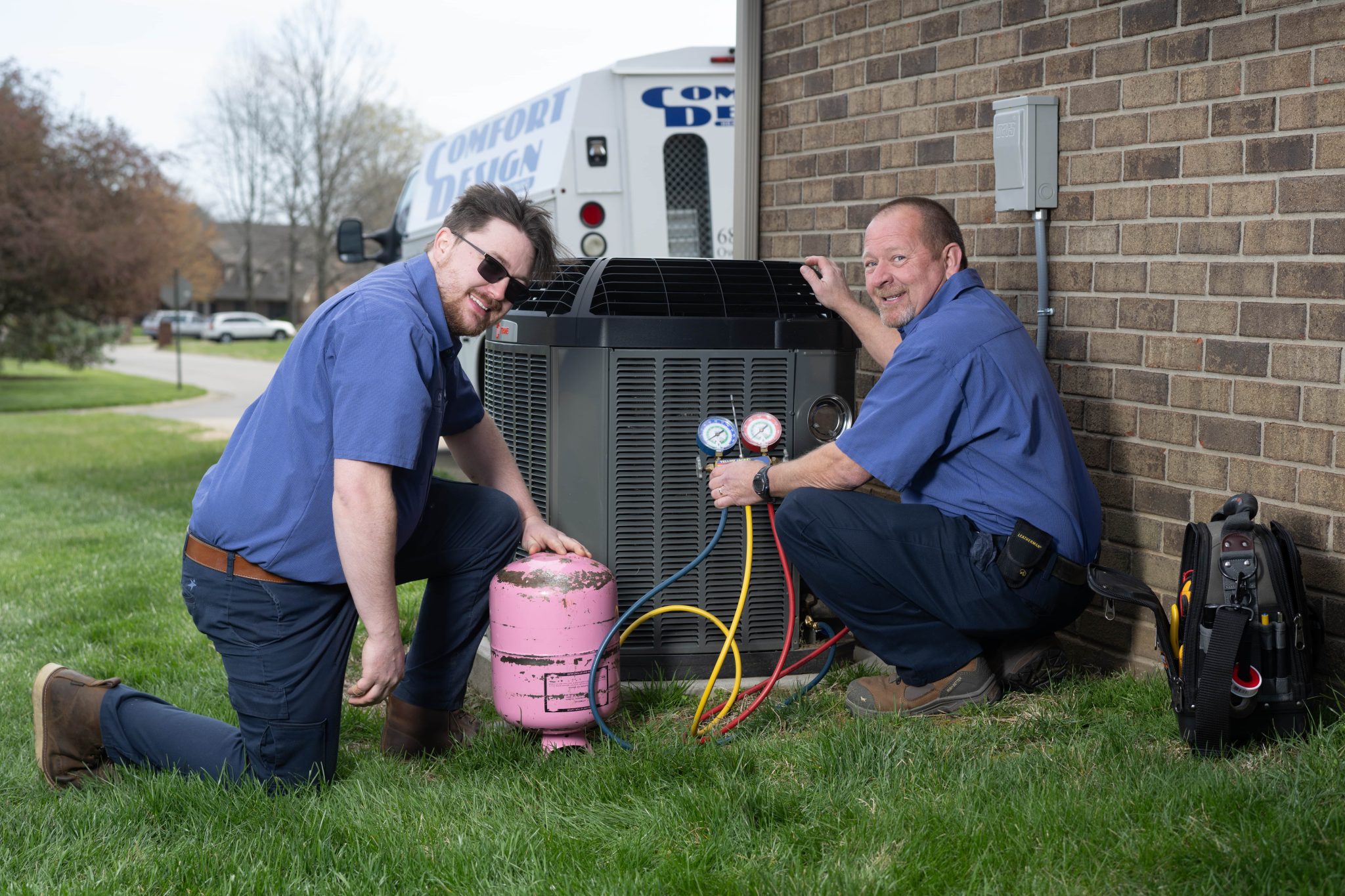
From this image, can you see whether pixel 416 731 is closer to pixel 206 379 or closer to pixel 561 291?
Answer: pixel 561 291

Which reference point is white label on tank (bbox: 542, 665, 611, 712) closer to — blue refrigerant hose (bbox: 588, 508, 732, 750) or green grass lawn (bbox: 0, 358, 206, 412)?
blue refrigerant hose (bbox: 588, 508, 732, 750)

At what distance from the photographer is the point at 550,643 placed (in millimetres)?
3438

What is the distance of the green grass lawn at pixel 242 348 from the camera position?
41150 millimetres

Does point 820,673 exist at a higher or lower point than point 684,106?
lower

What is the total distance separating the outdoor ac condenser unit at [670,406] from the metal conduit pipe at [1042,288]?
647 mm

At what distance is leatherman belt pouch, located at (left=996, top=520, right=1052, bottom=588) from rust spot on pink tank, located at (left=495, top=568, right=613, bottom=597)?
3.65 feet

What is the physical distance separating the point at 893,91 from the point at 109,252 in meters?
20.7

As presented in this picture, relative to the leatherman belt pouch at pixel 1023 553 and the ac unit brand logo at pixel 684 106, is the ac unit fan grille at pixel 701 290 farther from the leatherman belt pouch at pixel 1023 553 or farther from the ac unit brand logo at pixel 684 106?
the ac unit brand logo at pixel 684 106

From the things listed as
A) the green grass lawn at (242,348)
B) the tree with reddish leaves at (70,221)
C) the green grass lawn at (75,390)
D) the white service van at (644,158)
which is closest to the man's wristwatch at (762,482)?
the white service van at (644,158)

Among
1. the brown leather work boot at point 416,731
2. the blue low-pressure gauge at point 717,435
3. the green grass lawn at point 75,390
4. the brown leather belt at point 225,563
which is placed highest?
the blue low-pressure gauge at point 717,435

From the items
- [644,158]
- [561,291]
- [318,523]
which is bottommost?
[318,523]

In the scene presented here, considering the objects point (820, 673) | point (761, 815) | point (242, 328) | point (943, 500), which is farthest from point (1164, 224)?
point (242, 328)

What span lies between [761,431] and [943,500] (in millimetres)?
599

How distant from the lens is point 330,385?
10.1ft
